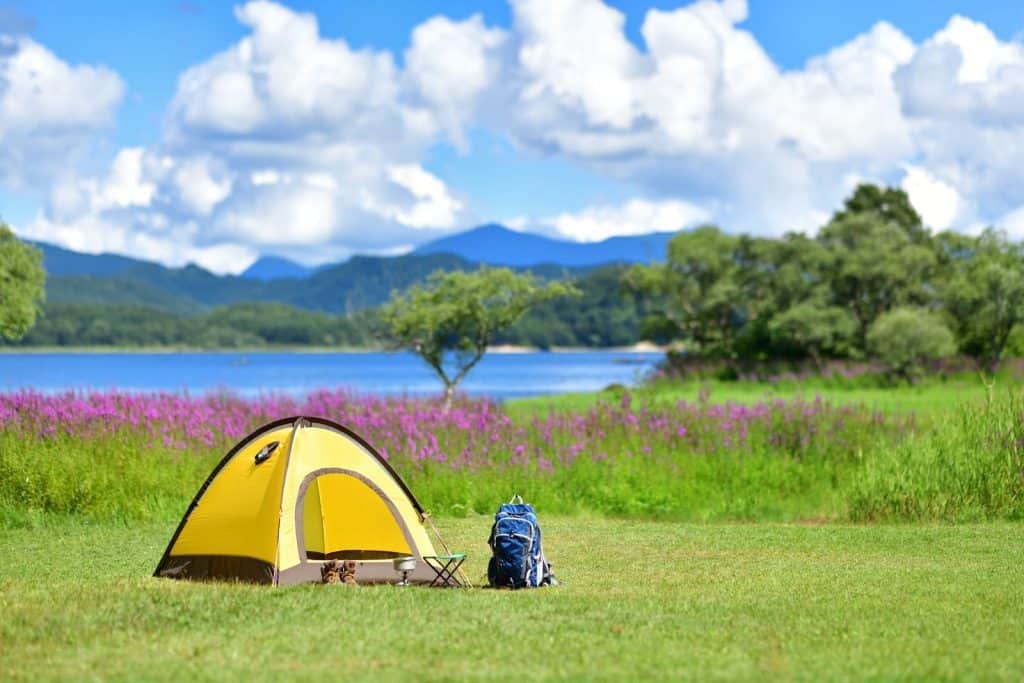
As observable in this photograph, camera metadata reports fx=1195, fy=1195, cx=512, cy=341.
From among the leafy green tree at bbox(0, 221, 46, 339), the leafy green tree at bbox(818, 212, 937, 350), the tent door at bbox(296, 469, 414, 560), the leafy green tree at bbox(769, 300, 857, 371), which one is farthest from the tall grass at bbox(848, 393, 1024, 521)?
the leafy green tree at bbox(818, 212, 937, 350)

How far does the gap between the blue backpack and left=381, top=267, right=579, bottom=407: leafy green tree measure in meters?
21.5

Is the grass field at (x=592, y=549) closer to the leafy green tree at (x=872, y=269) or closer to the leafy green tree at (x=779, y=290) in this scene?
the leafy green tree at (x=779, y=290)

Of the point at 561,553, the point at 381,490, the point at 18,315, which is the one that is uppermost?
the point at 18,315

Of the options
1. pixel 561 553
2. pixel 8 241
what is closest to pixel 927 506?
pixel 561 553

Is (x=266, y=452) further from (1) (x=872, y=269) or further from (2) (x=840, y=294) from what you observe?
(2) (x=840, y=294)

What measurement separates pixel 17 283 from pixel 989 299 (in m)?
40.2

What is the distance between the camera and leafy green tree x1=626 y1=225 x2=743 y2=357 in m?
58.8

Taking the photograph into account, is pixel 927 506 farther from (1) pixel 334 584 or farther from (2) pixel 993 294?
(2) pixel 993 294

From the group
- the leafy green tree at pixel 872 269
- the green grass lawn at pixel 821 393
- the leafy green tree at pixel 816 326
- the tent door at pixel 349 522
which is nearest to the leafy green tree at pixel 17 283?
the green grass lawn at pixel 821 393

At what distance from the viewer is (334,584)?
37.5 ft

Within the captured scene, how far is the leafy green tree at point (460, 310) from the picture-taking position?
33844mm

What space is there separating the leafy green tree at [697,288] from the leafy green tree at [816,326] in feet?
13.6

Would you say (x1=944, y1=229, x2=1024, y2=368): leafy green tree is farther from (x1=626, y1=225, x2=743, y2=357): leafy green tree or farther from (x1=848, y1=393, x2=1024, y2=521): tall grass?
(x1=848, y1=393, x2=1024, y2=521): tall grass

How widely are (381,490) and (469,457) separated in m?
6.55
